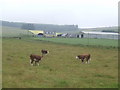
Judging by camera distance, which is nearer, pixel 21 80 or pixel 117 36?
pixel 21 80

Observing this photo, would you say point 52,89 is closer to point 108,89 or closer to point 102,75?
point 108,89

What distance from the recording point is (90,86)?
12188 millimetres

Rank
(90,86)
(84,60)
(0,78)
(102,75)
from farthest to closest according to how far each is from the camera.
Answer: (84,60) → (102,75) → (0,78) → (90,86)

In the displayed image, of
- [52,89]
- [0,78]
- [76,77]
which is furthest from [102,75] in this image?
[0,78]

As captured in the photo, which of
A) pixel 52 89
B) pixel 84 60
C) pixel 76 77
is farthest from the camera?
pixel 84 60

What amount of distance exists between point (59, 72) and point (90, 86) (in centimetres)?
399

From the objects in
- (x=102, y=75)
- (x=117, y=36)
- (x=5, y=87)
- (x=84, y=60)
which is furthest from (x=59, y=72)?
(x=117, y=36)

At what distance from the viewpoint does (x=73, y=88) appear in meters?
11.6

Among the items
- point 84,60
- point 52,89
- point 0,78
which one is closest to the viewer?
point 52,89

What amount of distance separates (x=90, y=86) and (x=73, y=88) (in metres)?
1.01

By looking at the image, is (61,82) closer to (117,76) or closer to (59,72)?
(59,72)

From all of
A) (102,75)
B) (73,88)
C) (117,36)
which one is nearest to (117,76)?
(102,75)

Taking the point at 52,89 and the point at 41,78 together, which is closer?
the point at 52,89

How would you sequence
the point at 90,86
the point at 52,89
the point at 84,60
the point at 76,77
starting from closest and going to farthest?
the point at 52,89 → the point at 90,86 → the point at 76,77 → the point at 84,60
